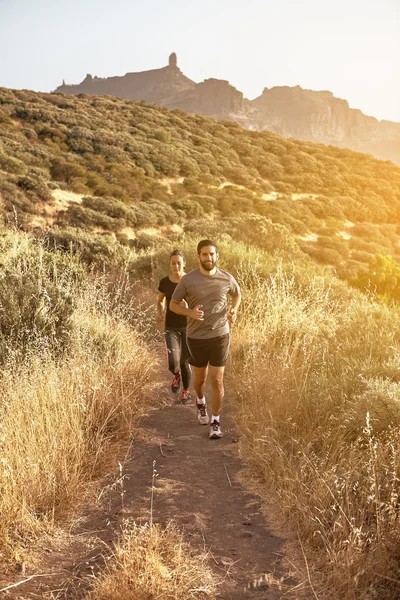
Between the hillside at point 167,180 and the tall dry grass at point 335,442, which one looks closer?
the tall dry grass at point 335,442

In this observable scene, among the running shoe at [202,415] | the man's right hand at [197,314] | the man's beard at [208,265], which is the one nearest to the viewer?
the man's right hand at [197,314]

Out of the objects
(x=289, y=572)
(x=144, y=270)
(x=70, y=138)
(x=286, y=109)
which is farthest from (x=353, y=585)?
(x=286, y=109)

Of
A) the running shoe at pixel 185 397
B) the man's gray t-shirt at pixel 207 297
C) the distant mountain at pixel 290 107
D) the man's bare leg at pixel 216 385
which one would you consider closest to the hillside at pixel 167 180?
the running shoe at pixel 185 397

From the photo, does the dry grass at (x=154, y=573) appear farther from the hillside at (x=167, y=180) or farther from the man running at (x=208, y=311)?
the hillside at (x=167, y=180)

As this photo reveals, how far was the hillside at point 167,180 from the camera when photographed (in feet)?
66.6

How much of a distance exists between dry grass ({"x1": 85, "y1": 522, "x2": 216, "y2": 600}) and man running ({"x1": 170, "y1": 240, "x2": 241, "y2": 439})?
2.12 m

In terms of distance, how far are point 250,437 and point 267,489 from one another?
2.93 ft

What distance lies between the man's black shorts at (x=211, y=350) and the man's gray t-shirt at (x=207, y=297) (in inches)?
2.3

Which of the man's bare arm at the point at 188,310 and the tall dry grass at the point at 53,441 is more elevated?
the man's bare arm at the point at 188,310

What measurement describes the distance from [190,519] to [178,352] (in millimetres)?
2708

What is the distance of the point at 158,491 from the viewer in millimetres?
4062

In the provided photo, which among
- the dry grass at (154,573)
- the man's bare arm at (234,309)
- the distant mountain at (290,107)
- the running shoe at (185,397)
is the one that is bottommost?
the running shoe at (185,397)

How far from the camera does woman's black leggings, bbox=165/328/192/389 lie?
6082mm

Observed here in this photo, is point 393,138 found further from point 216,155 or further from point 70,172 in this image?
point 70,172
